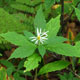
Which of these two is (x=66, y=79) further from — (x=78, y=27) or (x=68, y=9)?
(x=78, y=27)

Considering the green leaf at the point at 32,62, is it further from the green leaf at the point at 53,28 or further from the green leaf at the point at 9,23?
the green leaf at the point at 9,23

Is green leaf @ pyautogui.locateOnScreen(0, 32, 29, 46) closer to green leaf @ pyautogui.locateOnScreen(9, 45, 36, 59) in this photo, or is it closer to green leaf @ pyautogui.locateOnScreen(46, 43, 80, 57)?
green leaf @ pyautogui.locateOnScreen(9, 45, 36, 59)

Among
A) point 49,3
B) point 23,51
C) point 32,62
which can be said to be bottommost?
point 32,62

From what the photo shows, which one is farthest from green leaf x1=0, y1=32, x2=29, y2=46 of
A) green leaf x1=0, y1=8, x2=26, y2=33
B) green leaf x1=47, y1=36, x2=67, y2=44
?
green leaf x1=0, y1=8, x2=26, y2=33

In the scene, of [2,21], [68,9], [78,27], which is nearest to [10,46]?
[2,21]

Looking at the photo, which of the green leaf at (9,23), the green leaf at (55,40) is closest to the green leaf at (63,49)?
the green leaf at (55,40)

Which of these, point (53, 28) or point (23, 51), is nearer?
point (23, 51)

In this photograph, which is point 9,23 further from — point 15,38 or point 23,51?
point 23,51

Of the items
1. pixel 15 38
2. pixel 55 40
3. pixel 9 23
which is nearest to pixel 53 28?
pixel 55 40
